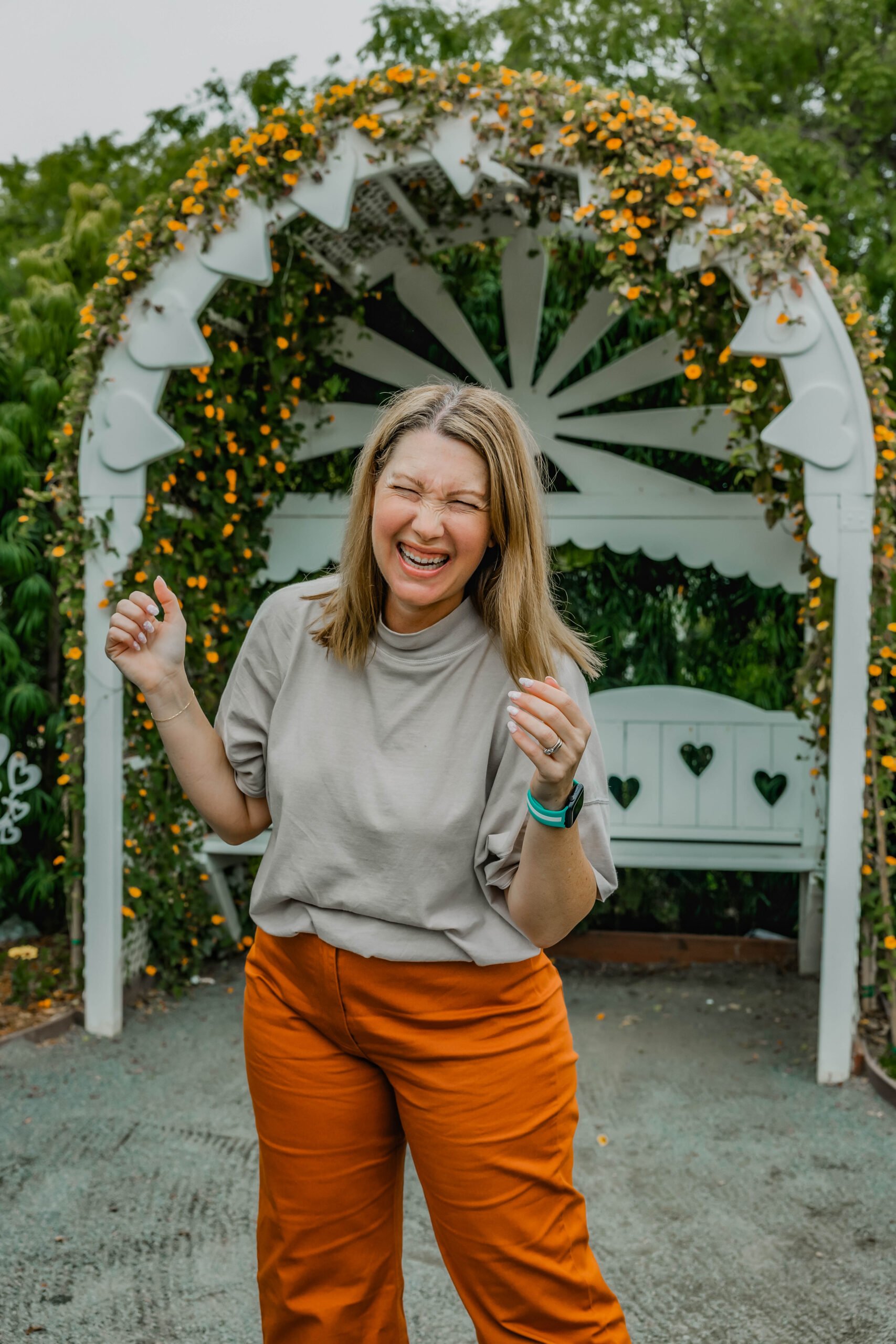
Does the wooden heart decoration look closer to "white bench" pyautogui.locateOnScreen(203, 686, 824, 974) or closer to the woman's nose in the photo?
"white bench" pyautogui.locateOnScreen(203, 686, 824, 974)

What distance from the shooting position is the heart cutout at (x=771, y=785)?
14.0 ft

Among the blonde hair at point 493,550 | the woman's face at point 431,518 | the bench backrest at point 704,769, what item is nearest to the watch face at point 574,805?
the blonde hair at point 493,550

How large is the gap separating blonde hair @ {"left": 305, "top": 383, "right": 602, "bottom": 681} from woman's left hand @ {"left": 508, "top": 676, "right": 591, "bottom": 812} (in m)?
0.18

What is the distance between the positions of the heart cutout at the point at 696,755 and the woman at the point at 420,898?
3.04 metres

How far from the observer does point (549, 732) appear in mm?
1125

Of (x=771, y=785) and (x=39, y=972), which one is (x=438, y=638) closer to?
(x=39, y=972)

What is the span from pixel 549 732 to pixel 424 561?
315mm

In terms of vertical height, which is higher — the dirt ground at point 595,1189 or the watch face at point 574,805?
the watch face at point 574,805

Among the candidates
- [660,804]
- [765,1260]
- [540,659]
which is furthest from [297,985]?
[660,804]

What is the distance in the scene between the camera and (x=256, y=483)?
4.36 m

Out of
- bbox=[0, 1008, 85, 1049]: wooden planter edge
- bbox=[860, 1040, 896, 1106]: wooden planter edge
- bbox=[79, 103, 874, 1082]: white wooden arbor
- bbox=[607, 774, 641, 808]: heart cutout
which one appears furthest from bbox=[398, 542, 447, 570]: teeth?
bbox=[607, 774, 641, 808]: heart cutout

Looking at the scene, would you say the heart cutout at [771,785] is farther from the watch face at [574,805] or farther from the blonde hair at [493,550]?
the watch face at [574,805]

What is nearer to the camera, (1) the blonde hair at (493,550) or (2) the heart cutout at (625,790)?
(1) the blonde hair at (493,550)

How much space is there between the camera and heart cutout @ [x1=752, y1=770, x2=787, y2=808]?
4273 mm
